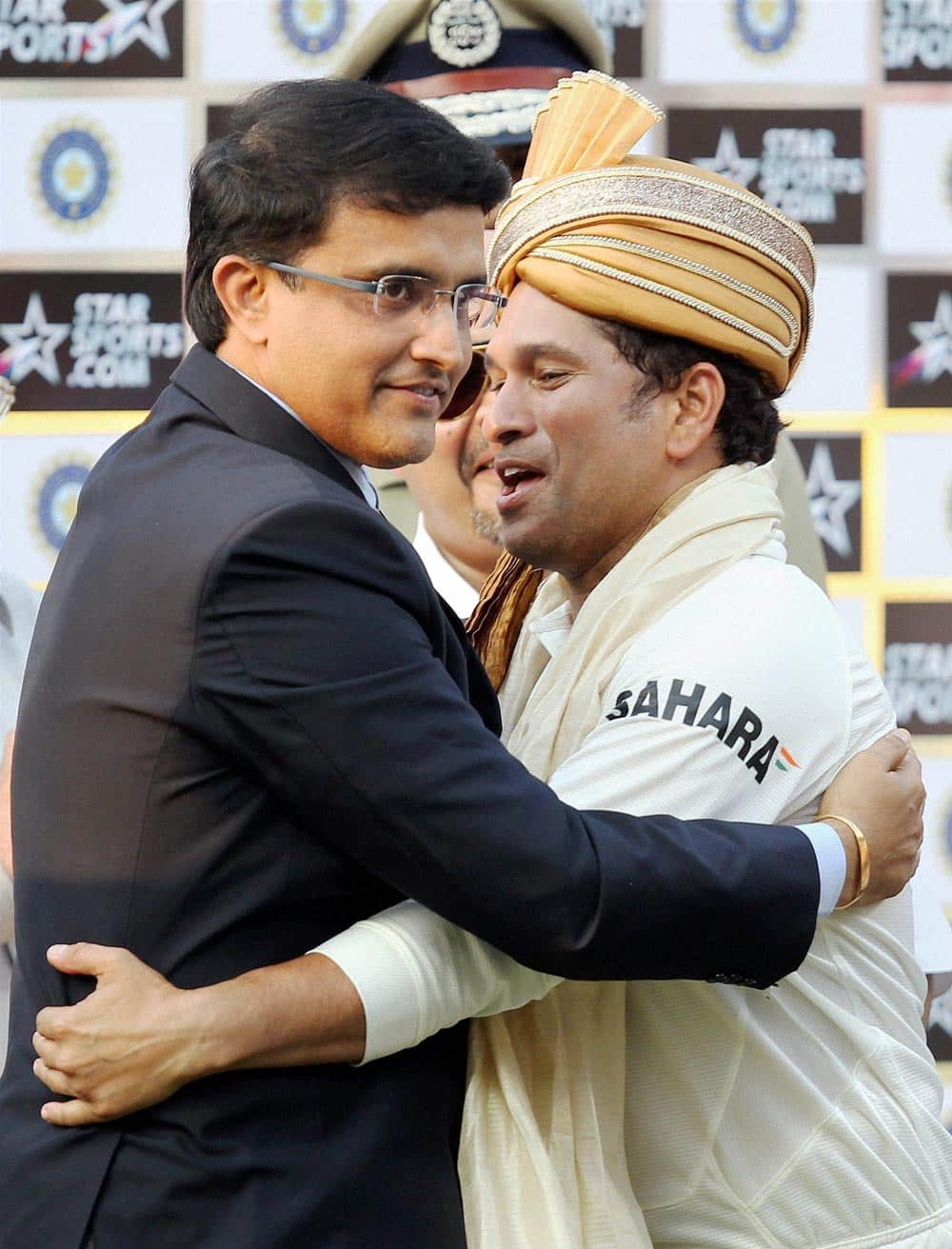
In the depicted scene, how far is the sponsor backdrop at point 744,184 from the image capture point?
4.20 m

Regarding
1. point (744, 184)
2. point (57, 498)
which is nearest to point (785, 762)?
point (744, 184)

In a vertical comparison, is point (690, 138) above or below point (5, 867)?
above

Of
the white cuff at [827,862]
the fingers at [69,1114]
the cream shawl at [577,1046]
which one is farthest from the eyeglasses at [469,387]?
the fingers at [69,1114]

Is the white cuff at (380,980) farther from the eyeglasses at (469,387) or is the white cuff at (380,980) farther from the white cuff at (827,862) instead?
the eyeglasses at (469,387)

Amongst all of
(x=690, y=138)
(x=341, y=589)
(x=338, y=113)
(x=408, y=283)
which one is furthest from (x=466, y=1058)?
(x=690, y=138)

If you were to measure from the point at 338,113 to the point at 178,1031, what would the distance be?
91cm

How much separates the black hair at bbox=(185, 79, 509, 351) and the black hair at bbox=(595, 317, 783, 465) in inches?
18.2

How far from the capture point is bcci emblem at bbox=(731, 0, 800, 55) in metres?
4.17

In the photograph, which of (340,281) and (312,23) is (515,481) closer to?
(340,281)

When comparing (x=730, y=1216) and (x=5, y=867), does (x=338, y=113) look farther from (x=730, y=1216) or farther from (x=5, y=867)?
(x=5, y=867)

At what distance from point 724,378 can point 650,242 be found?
211mm

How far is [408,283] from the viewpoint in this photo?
5.86 ft

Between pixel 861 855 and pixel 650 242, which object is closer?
pixel 861 855

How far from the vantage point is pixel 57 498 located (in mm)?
4258
